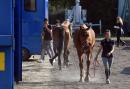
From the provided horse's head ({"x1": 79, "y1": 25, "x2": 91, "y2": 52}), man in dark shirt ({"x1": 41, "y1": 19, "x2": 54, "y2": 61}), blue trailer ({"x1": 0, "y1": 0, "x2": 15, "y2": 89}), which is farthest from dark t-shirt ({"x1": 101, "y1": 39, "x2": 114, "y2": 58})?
blue trailer ({"x1": 0, "y1": 0, "x2": 15, "y2": 89})

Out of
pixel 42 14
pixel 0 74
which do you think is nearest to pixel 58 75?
pixel 42 14

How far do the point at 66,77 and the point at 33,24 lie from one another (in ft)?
17.8

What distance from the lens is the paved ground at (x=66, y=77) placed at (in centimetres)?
1252

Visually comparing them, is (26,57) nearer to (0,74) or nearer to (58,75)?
(58,75)

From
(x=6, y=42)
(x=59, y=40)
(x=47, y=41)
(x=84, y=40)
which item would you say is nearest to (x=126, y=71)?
(x=59, y=40)

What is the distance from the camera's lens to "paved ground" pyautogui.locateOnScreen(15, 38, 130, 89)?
1252 cm

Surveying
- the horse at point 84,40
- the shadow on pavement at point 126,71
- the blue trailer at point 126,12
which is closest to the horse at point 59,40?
the shadow on pavement at point 126,71

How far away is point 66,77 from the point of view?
14602 mm

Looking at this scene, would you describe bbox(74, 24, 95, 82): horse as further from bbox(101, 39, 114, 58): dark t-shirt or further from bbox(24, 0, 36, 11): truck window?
bbox(24, 0, 36, 11): truck window

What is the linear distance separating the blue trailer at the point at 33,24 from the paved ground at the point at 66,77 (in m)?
0.72

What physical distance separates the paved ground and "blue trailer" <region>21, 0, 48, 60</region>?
0.72m

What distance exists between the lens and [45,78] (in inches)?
568

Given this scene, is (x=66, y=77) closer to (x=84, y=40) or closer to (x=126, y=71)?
(x=84, y=40)

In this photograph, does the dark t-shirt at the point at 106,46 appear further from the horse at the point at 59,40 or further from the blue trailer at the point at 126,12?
the blue trailer at the point at 126,12
